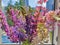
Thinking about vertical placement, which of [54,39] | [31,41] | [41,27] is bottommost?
[54,39]

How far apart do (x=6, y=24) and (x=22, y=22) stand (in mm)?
108

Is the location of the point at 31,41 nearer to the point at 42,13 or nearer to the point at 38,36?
the point at 38,36

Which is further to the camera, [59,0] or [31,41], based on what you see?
[59,0]

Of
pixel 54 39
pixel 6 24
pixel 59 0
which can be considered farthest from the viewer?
pixel 54 39

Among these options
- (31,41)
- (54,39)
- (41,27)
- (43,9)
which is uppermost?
(43,9)

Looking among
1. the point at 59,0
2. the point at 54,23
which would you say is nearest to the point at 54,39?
the point at 59,0

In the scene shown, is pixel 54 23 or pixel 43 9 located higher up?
pixel 43 9

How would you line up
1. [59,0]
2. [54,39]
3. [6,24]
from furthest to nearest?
1. [54,39]
2. [59,0]
3. [6,24]

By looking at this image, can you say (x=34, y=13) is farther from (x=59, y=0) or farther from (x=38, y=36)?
(x=59, y=0)

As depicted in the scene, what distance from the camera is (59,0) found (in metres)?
2.15

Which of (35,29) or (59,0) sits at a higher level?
(59,0)

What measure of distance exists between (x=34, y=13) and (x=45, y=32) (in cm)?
15

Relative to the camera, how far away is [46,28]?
923 mm

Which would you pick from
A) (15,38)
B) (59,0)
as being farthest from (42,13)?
(59,0)
